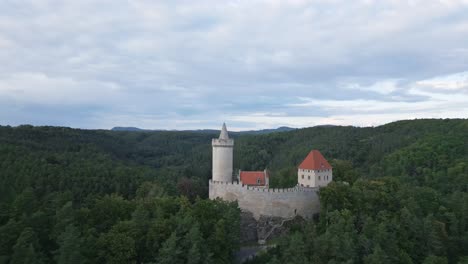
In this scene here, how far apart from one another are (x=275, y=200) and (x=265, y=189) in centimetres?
139

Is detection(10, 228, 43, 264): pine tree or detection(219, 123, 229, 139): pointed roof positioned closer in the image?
detection(10, 228, 43, 264): pine tree

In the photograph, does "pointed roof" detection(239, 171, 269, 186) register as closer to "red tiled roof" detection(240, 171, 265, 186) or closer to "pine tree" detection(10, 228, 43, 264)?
"red tiled roof" detection(240, 171, 265, 186)

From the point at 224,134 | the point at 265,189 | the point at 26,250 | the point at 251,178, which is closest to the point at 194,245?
the point at 26,250

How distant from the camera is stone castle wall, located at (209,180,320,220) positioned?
40344 mm

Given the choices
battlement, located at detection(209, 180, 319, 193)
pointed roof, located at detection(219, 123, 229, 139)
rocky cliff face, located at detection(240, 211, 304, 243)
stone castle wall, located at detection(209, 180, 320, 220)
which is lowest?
rocky cliff face, located at detection(240, 211, 304, 243)

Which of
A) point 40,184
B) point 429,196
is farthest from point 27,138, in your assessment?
point 429,196

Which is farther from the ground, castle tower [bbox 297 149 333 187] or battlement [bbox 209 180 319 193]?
castle tower [bbox 297 149 333 187]

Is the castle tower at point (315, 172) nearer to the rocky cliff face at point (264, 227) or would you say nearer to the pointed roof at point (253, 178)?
the pointed roof at point (253, 178)

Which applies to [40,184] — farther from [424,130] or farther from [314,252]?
[424,130]

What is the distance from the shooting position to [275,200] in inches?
1587

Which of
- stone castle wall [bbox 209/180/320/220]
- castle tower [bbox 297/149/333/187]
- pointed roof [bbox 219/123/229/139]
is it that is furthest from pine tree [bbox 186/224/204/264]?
castle tower [bbox 297/149/333/187]

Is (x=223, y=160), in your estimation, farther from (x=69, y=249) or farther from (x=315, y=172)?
(x=69, y=249)

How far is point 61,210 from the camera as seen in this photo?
30359mm

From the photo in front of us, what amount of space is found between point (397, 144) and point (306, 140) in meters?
33.2
